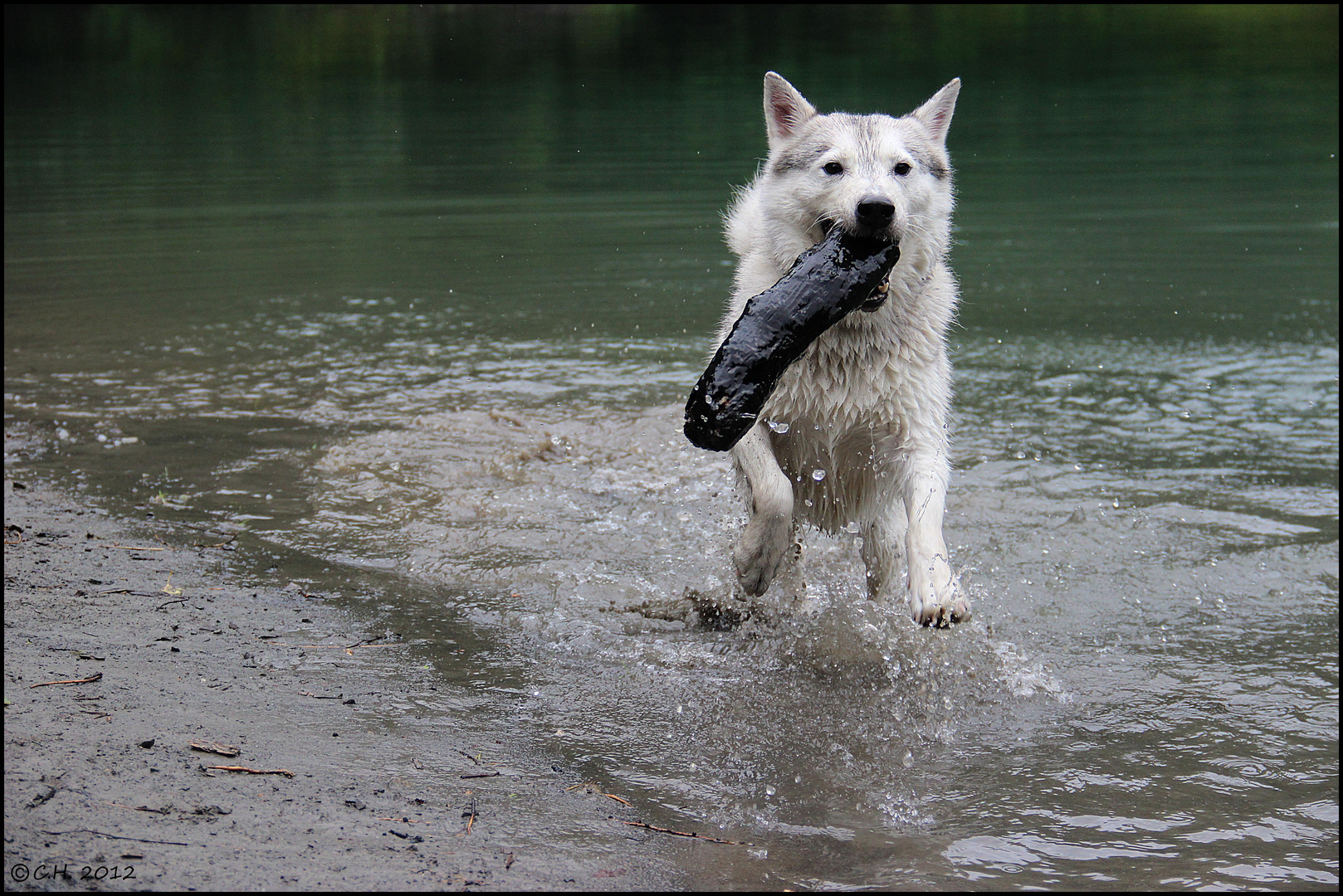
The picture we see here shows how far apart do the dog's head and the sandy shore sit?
227 cm

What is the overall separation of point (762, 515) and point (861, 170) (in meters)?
1.36

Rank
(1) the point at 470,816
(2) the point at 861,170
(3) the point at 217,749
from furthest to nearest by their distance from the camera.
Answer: (2) the point at 861,170 → (3) the point at 217,749 → (1) the point at 470,816

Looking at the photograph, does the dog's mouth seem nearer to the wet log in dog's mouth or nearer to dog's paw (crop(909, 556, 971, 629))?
the wet log in dog's mouth

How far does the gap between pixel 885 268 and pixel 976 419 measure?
3550 millimetres

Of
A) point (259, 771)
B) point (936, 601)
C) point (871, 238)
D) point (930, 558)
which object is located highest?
point (871, 238)

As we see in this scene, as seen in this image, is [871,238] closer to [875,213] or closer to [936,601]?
[875,213]

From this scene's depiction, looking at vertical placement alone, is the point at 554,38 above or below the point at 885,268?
A: above

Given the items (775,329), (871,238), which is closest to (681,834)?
(775,329)

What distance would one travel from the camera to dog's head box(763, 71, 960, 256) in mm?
4406

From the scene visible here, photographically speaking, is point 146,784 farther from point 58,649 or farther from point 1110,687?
point 1110,687

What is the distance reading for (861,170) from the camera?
450 cm

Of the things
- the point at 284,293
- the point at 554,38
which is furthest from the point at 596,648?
the point at 554,38

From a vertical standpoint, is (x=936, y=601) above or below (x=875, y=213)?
below

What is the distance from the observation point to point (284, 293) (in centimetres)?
1148
